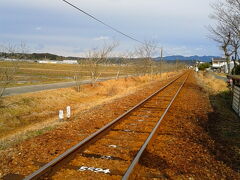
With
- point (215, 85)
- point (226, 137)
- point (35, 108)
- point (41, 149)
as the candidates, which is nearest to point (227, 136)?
point (226, 137)

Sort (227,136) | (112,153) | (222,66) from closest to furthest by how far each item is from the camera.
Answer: (112,153)
(227,136)
(222,66)

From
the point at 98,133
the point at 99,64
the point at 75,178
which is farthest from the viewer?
the point at 99,64

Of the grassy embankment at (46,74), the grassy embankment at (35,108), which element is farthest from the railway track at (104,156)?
the grassy embankment at (46,74)

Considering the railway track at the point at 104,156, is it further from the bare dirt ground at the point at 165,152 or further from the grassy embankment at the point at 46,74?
the grassy embankment at the point at 46,74

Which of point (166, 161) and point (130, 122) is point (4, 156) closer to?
point (166, 161)

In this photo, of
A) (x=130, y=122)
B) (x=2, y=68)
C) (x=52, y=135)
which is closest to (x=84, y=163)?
(x=52, y=135)

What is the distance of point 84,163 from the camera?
512cm

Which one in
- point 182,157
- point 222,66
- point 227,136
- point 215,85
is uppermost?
point 222,66

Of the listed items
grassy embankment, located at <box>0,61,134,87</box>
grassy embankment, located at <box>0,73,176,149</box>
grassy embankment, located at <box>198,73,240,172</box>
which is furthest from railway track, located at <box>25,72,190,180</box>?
grassy embankment, located at <box>0,61,134,87</box>

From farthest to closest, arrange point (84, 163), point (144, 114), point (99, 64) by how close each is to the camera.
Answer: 1. point (99, 64)
2. point (144, 114)
3. point (84, 163)

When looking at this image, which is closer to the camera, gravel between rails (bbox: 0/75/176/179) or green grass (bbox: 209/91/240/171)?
gravel between rails (bbox: 0/75/176/179)

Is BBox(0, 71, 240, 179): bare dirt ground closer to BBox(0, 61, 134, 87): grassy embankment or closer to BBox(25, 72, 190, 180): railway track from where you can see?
BBox(25, 72, 190, 180): railway track

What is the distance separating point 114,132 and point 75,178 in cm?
313

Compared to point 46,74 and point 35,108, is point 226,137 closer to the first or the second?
point 35,108
